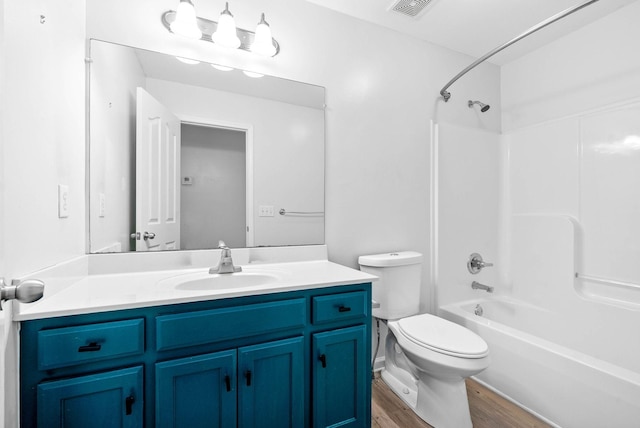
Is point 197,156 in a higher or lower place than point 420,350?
higher

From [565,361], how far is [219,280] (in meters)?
1.74

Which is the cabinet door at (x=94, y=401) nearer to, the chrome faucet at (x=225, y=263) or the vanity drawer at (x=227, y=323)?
the vanity drawer at (x=227, y=323)

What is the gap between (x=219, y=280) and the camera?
1.39 metres

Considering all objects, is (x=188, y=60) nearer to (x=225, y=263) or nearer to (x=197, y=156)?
(x=197, y=156)

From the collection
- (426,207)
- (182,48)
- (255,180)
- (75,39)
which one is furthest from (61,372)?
(426,207)

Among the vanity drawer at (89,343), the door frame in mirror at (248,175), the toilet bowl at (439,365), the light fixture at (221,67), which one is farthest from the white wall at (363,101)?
the vanity drawer at (89,343)

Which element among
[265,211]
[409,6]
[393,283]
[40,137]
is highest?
[409,6]

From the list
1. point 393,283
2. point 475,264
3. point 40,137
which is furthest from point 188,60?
point 475,264

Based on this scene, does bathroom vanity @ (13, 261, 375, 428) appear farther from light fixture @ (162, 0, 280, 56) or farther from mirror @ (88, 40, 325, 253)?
light fixture @ (162, 0, 280, 56)

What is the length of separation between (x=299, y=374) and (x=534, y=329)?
6.57 ft

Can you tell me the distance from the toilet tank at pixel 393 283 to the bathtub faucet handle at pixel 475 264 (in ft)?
2.46

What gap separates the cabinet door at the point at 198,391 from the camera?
99cm

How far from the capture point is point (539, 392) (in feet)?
5.13

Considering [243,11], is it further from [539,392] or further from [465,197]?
[539,392]
